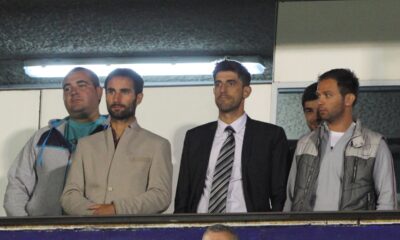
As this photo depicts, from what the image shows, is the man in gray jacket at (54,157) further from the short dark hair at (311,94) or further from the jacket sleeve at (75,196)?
the short dark hair at (311,94)

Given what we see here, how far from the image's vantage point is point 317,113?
9.67 metres

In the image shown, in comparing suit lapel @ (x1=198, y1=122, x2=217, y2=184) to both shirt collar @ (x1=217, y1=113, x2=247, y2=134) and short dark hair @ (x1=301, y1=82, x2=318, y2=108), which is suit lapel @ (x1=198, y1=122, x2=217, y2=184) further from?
short dark hair @ (x1=301, y1=82, x2=318, y2=108)

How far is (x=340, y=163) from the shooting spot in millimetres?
9086

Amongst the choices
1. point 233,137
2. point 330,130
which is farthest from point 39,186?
point 330,130

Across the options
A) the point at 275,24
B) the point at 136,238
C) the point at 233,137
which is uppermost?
the point at 275,24

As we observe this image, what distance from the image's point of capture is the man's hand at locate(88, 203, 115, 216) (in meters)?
9.37

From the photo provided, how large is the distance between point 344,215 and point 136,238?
1.28 meters

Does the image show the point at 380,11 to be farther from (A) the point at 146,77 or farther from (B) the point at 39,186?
(B) the point at 39,186

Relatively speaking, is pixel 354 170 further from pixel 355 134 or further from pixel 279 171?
pixel 279 171

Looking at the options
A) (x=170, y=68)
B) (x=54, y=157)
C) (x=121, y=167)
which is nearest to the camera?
(x=121, y=167)

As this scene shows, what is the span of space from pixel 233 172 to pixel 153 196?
48 centimetres

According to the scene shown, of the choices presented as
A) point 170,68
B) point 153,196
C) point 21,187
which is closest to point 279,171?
point 153,196

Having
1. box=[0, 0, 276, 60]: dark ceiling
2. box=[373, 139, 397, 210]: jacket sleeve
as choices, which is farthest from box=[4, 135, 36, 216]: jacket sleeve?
box=[0, 0, 276, 60]: dark ceiling

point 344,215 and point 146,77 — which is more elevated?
point 146,77
